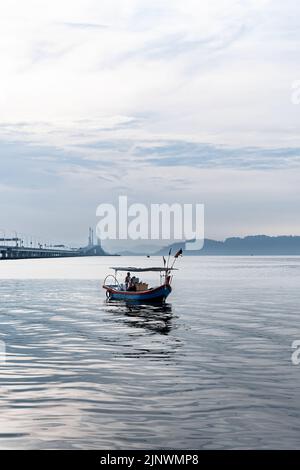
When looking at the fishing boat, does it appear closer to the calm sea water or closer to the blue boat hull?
the blue boat hull

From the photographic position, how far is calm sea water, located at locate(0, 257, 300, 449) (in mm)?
20395

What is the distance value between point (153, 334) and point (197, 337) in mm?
3661

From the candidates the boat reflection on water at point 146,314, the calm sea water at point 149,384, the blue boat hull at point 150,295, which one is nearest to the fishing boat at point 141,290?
→ the blue boat hull at point 150,295

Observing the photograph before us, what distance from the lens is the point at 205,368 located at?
3288 cm

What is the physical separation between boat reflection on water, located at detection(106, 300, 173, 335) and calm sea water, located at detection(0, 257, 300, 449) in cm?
43

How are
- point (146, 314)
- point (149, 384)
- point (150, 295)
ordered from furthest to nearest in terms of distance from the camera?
point (150, 295)
point (146, 314)
point (149, 384)

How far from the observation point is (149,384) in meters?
28.3

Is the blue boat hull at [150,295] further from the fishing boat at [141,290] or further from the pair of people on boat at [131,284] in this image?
the pair of people on boat at [131,284]

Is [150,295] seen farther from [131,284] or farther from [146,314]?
[146,314]

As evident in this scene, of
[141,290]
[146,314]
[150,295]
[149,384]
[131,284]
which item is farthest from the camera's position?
[131,284]

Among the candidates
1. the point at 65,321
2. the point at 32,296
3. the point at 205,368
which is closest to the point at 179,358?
the point at 205,368

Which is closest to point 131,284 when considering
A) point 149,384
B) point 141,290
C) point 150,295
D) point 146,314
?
point 141,290

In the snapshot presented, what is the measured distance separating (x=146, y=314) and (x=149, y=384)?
35.8 metres

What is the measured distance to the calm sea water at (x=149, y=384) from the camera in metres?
20.4
